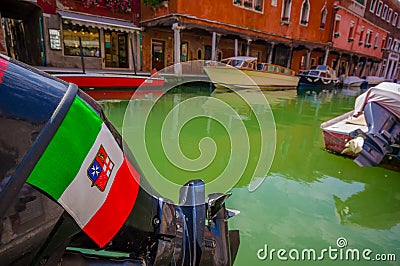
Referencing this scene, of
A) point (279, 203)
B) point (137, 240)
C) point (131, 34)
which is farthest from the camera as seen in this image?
point (131, 34)

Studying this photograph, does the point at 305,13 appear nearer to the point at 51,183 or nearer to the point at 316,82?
the point at 316,82

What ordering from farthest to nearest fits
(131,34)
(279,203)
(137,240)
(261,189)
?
(131,34)
(261,189)
(279,203)
(137,240)

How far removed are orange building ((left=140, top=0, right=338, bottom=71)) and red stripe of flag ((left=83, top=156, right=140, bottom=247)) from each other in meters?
10.3

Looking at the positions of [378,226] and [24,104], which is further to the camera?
[378,226]

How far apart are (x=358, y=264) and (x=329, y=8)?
1917 cm

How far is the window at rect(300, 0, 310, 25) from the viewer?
15.0 m

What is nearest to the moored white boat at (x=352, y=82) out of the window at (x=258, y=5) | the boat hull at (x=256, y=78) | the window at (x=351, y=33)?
the window at (x=351, y=33)

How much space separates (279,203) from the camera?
2.38m

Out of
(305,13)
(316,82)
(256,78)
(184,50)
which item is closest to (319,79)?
(316,82)

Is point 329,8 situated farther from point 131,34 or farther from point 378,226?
point 378,226

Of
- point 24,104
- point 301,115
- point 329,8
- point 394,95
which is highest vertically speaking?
point 329,8

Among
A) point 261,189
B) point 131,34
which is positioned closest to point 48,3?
point 131,34

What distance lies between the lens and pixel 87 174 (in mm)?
583

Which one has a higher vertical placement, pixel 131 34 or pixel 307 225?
pixel 131 34
